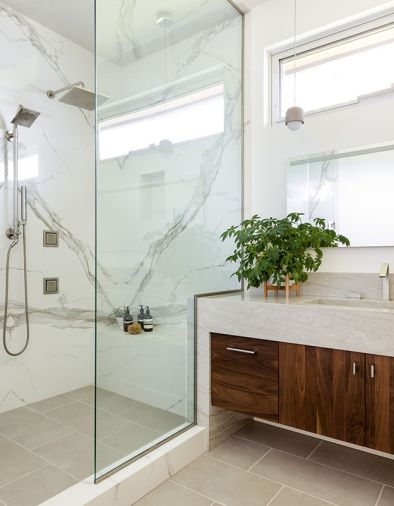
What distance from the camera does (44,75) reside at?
9.04 ft

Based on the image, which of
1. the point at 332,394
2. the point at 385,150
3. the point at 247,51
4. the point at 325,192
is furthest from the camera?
the point at 247,51

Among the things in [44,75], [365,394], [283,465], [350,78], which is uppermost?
[44,75]

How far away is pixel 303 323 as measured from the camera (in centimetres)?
173

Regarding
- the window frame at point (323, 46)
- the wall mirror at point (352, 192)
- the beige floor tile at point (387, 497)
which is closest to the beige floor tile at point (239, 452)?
the beige floor tile at point (387, 497)

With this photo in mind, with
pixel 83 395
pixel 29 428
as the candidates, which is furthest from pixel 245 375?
pixel 83 395

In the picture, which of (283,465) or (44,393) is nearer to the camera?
(283,465)

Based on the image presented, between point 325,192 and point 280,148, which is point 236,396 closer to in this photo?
point 325,192

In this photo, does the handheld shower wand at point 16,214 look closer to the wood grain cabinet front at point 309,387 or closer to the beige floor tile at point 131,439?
the beige floor tile at point 131,439

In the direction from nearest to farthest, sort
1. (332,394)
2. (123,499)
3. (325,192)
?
(123,499), (332,394), (325,192)

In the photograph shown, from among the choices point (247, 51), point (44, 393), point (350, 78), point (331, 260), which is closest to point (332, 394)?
point (331, 260)

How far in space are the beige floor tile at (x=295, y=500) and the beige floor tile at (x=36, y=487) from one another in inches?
34.3

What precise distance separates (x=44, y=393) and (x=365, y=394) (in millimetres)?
2111

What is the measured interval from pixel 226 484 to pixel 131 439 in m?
0.47

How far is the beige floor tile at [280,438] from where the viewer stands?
2.08 m
